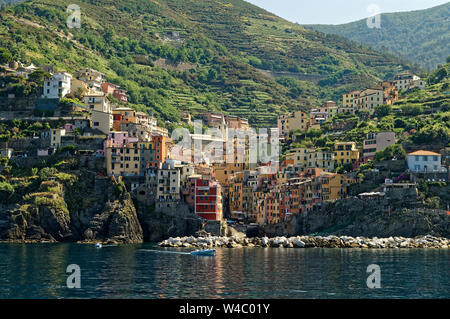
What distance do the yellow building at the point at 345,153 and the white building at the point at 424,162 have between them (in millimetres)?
16760

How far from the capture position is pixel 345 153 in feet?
457

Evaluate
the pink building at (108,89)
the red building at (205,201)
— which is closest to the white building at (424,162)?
the red building at (205,201)

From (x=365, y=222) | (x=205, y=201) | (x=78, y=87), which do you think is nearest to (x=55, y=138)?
(x=78, y=87)

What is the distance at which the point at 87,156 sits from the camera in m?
127

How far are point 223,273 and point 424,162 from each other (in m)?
64.7

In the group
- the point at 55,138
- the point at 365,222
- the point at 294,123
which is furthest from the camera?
the point at 294,123

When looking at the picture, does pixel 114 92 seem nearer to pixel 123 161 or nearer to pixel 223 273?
pixel 123 161

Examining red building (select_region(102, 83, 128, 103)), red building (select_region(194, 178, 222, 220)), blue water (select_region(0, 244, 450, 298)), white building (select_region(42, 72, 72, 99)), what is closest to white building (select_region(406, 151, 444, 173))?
blue water (select_region(0, 244, 450, 298))

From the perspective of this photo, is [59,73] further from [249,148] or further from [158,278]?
[158,278]

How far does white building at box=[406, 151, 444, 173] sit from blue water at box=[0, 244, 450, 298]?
27.5m

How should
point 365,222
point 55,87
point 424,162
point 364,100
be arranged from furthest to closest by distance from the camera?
1. point 364,100
2. point 55,87
3. point 424,162
4. point 365,222

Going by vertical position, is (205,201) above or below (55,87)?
below

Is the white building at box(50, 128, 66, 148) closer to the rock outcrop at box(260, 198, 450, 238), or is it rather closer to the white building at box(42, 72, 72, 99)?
the white building at box(42, 72, 72, 99)

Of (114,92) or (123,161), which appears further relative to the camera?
(114,92)
